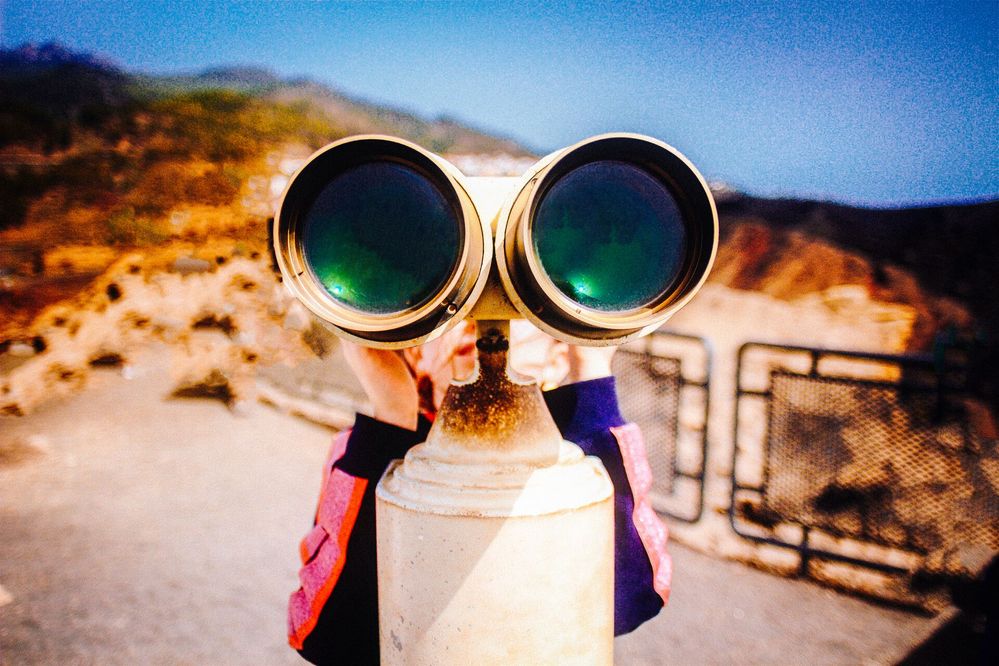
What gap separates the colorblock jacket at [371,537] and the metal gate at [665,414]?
225 cm

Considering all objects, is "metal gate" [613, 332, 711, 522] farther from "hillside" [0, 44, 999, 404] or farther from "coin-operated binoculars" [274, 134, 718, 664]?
"coin-operated binoculars" [274, 134, 718, 664]

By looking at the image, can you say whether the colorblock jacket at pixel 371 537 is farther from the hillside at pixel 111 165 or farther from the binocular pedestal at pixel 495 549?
the hillside at pixel 111 165

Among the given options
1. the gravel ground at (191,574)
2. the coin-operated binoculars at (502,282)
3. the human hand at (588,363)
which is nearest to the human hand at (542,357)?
the human hand at (588,363)

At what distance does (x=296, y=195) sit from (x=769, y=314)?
8092 millimetres

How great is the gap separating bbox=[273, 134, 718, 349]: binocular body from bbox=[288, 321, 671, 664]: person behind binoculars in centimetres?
25

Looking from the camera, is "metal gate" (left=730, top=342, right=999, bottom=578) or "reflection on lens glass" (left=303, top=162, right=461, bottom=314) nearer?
"reflection on lens glass" (left=303, top=162, right=461, bottom=314)

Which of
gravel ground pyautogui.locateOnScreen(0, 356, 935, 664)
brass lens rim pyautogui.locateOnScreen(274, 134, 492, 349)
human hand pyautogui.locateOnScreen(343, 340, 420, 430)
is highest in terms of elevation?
brass lens rim pyautogui.locateOnScreen(274, 134, 492, 349)

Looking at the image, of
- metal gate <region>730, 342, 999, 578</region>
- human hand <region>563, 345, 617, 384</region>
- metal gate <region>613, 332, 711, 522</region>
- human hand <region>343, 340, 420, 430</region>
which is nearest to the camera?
human hand <region>343, 340, 420, 430</region>

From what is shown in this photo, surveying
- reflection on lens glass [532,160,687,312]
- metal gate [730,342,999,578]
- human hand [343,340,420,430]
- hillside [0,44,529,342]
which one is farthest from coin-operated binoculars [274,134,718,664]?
hillside [0,44,529,342]

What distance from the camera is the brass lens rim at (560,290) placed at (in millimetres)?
691

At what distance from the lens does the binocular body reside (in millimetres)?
707

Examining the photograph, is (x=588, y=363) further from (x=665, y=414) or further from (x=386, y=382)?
(x=665, y=414)

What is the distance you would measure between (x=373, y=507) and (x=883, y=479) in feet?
11.3

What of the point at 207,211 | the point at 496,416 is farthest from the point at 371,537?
the point at 207,211
